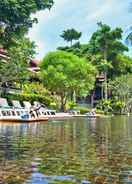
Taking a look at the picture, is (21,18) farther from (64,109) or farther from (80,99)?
(80,99)

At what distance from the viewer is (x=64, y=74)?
100m

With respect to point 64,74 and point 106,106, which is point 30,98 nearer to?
point 64,74

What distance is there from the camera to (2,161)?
16375 mm

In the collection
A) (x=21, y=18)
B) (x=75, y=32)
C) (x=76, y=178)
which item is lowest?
(x=76, y=178)

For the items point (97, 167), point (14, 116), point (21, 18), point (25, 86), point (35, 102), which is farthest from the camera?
point (25, 86)

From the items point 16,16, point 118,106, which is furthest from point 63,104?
point 16,16

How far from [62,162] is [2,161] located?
6.19ft

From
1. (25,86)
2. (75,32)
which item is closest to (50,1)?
(25,86)

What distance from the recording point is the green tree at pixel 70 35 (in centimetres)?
13812

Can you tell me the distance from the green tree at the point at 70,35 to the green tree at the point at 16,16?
8651cm

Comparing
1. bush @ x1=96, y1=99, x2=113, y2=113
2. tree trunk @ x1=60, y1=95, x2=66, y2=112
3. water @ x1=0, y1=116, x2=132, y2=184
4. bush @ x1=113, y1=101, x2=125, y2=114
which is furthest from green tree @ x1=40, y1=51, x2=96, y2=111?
water @ x1=0, y1=116, x2=132, y2=184

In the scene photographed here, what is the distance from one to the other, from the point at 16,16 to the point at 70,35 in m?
91.0

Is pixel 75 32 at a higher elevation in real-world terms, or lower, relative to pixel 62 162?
higher

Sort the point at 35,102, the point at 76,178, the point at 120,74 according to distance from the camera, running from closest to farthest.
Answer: the point at 76,178
the point at 35,102
the point at 120,74
